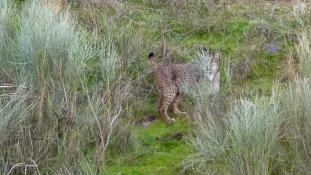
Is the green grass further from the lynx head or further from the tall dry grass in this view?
the lynx head

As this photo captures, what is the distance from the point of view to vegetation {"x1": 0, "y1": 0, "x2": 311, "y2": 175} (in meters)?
4.78

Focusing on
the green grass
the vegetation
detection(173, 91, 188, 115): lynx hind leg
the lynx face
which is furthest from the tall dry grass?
detection(173, 91, 188, 115): lynx hind leg

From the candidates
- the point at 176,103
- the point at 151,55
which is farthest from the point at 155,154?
the point at 151,55

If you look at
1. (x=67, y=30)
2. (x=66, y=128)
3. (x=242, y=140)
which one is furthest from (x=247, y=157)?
(x=67, y=30)

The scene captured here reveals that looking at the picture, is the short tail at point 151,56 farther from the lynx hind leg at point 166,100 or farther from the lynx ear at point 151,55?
the lynx hind leg at point 166,100

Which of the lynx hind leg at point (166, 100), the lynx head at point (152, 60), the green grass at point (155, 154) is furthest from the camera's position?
the lynx head at point (152, 60)

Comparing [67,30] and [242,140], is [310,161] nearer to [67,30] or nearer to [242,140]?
[242,140]

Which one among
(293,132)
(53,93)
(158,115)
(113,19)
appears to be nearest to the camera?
(293,132)

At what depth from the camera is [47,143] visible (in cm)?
495

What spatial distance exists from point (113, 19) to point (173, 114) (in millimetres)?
2008

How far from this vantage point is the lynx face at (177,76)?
22.1 feet

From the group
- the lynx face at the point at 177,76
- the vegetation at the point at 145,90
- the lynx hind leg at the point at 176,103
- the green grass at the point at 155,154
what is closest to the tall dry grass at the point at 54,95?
the vegetation at the point at 145,90

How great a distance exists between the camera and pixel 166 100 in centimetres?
672

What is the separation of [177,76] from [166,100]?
0.32 metres
